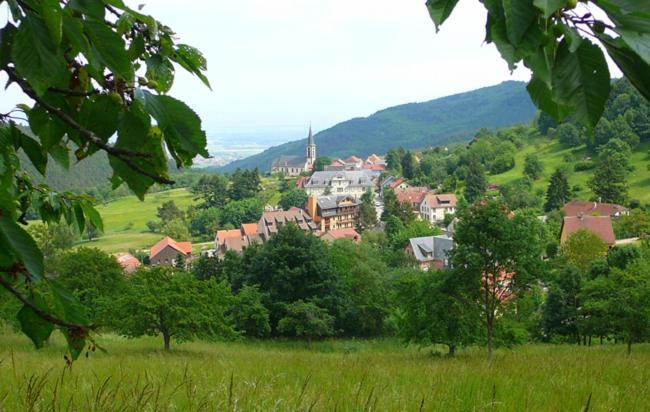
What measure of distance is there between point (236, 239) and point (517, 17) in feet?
211

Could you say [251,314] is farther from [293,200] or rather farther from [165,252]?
[293,200]

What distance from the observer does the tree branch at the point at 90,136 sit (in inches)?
38.6

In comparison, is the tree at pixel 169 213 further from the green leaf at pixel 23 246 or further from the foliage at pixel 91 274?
the green leaf at pixel 23 246

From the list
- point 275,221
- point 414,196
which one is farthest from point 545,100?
point 414,196

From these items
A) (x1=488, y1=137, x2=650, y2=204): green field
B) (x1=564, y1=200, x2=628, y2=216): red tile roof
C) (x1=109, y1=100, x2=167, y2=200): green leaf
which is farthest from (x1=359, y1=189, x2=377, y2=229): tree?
(x1=109, y1=100, x2=167, y2=200): green leaf

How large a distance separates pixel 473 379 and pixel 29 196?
8.64ft

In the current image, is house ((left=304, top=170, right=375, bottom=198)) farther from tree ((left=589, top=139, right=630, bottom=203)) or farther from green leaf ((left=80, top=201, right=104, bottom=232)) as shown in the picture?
green leaf ((left=80, top=201, right=104, bottom=232))

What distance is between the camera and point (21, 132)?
4.22 feet

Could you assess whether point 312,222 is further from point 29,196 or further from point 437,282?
point 29,196

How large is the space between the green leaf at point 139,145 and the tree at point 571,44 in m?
0.54

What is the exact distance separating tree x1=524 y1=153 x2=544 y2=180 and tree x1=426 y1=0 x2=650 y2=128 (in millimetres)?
79806

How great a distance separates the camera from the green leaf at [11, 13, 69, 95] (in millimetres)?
770

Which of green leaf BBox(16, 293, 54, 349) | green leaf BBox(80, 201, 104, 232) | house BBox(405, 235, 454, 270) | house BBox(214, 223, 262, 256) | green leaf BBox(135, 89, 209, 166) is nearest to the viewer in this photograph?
green leaf BBox(135, 89, 209, 166)

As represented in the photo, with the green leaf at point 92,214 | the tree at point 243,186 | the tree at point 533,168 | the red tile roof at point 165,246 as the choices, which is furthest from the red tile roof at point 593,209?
the green leaf at point 92,214
